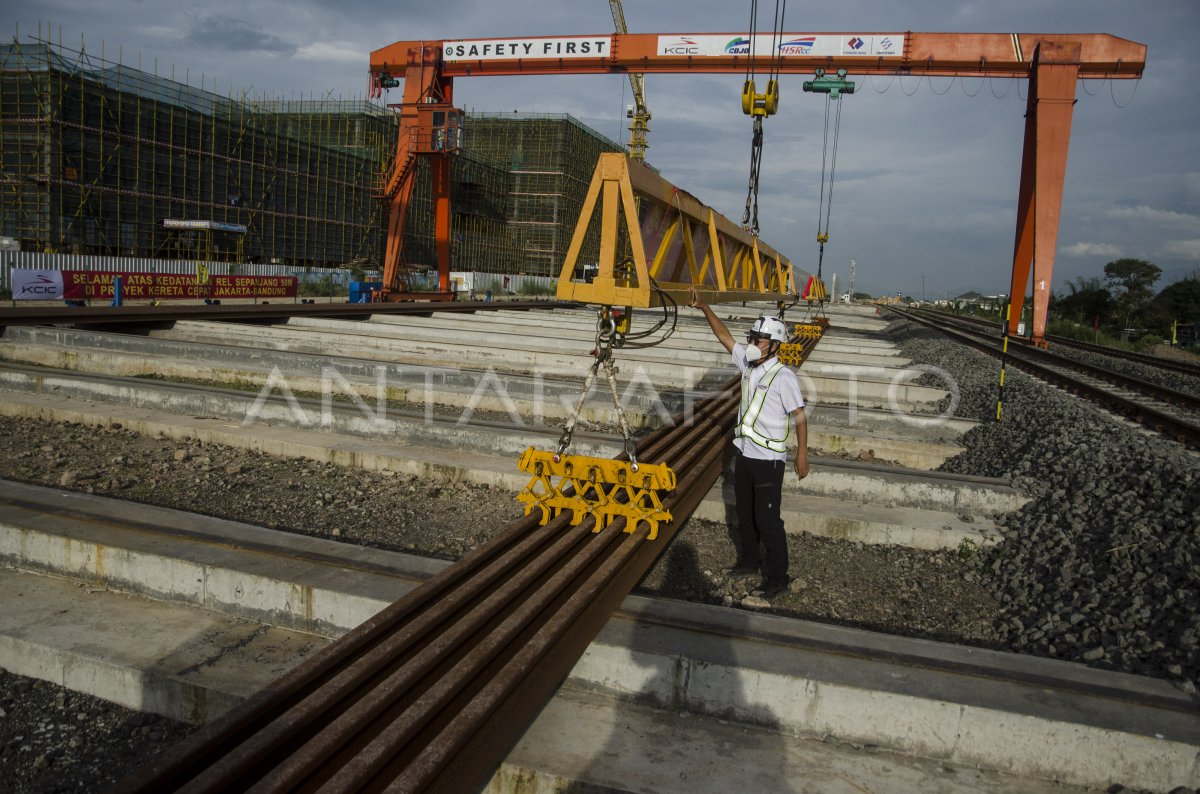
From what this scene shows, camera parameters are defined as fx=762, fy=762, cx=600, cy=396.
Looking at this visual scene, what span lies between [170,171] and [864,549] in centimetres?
3424

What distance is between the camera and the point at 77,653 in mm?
3395

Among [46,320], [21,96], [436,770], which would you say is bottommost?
[436,770]

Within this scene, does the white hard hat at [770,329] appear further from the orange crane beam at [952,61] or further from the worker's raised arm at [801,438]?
the orange crane beam at [952,61]

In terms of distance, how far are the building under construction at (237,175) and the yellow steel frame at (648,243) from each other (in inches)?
1000

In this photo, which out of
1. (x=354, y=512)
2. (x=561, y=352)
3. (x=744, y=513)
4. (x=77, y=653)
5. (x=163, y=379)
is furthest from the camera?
(x=561, y=352)

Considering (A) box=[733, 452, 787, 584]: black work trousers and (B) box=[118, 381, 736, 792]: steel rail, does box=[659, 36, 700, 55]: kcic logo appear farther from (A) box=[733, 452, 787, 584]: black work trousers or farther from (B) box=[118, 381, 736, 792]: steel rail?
(B) box=[118, 381, 736, 792]: steel rail

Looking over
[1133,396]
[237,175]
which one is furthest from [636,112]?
[1133,396]

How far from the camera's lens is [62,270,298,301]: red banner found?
20.0m

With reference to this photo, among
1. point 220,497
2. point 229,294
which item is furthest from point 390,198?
point 220,497

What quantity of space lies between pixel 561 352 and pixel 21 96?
2649 centimetres

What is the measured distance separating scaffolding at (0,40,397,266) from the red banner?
616 cm

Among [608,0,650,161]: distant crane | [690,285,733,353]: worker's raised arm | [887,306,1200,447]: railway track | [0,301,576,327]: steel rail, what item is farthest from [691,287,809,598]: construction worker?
[608,0,650,161]: distant crane

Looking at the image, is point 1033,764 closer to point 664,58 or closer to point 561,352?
point 561,352

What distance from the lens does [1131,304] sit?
4638cm
